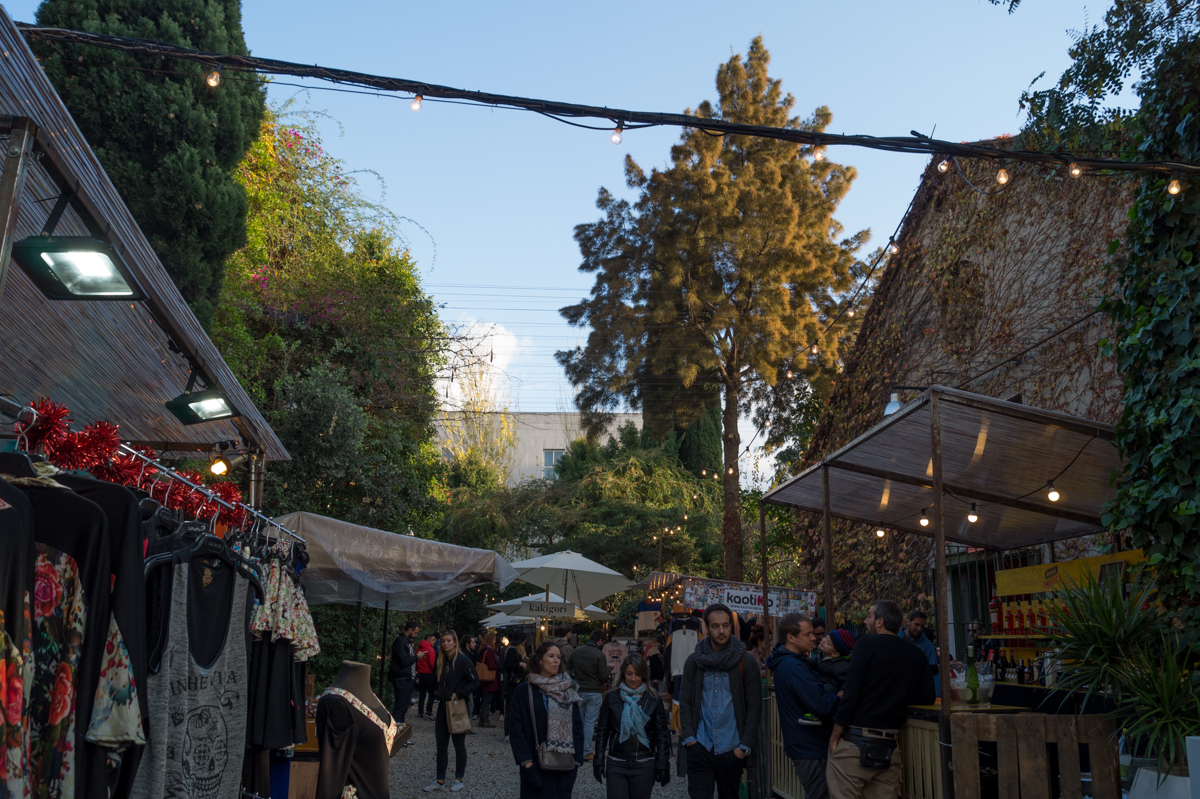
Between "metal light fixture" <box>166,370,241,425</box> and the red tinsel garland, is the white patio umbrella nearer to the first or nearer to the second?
"metal light fixture" <box>166,370,241,425</box>

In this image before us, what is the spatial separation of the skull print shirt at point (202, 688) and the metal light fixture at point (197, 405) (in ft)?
6.24

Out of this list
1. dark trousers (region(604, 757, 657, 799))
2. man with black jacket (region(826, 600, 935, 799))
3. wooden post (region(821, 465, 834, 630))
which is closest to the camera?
man with black jacket (region(826, 600, 935, 799))

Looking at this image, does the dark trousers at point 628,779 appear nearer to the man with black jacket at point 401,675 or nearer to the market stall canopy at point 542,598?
the man with black jacket at point 401,675

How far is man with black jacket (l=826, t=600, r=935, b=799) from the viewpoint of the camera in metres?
5.82

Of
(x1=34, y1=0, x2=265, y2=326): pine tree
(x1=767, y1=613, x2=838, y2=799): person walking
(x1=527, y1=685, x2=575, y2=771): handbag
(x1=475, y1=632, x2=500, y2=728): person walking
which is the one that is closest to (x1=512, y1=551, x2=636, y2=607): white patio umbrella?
(x1=475, y1=632, x2=500, y2=728): person walking

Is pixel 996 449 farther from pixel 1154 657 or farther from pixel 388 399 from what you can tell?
pixel 388 399

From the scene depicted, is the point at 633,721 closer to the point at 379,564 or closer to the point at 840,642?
the point at 840,642

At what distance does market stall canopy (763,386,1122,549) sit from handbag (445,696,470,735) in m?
4.14

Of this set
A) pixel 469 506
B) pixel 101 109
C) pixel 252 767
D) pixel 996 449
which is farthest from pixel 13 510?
pixel 469 506

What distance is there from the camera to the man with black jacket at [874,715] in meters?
5.82

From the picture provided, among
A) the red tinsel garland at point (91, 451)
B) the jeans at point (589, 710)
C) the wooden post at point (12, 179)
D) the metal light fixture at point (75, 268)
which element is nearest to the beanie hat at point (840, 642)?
the jeans at point (589, 710)

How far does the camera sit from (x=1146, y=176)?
6.31 meters

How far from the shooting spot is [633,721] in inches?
255

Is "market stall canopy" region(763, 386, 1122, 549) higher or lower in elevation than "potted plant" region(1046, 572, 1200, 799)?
higher
